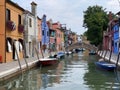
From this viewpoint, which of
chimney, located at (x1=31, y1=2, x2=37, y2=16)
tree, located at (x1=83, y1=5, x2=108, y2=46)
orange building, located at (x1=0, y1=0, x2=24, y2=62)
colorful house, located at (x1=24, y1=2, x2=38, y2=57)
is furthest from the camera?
tree, located at (x1=83, y1=5, x2=108, y2=46)

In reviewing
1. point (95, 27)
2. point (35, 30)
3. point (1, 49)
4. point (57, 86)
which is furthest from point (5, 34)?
point (95, 27)

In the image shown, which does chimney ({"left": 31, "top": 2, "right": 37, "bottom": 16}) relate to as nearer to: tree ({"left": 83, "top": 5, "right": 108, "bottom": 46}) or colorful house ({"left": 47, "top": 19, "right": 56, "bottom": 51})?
colorful house ({"left": 47, "top": 19, "right": 56, "bottom": 51})

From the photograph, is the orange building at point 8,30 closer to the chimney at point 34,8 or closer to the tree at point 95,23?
→ the chimney at point 34,8

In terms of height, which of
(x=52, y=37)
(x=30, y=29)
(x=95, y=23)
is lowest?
(x=30, y=29)

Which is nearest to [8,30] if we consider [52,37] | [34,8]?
[34,8]

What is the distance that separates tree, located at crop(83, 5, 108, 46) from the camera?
8544cm

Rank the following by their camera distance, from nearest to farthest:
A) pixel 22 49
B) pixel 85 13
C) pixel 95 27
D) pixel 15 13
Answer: pixel 15 13 < pixel 22 49 < pixel 95 27 < pixel 85 13

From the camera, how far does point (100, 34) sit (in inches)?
3413

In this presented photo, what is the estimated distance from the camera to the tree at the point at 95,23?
85.4 meters

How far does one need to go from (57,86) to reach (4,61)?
46.4 feet

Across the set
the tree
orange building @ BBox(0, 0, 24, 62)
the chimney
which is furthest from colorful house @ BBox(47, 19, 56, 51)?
orange building @ BBox(0, 0, 24, 62)

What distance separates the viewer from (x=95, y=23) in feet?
282

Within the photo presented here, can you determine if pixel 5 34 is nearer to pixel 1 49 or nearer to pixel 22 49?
pixel 1 49

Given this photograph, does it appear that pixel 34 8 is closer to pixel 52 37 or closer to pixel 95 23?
pixel 52 37
